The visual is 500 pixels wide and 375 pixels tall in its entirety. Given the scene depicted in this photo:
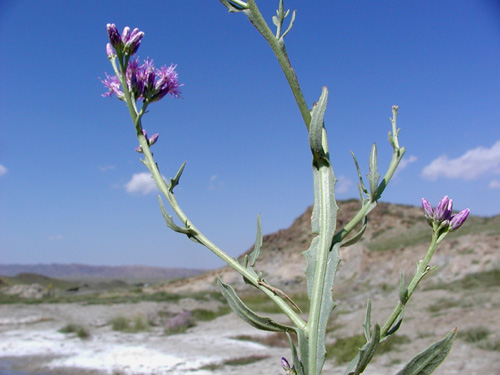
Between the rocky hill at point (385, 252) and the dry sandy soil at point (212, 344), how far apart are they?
283 cm

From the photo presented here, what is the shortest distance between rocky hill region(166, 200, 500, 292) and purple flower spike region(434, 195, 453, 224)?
1604cm

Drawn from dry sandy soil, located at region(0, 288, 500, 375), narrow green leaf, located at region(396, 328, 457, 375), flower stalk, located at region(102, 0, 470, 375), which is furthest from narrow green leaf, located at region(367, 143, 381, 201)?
dry sandy soil, located at region(0, 288, 500, 375)

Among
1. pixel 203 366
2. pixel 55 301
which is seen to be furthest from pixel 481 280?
pixel 55 301

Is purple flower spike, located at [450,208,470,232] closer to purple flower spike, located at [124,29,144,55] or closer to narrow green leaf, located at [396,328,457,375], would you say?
narrow green leaf, located at [396,328,457,375]

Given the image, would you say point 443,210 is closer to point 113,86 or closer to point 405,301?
point 405,301

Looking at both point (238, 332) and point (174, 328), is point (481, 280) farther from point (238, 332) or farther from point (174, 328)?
point (174, 328)

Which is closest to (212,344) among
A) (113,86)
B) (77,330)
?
(77,330)

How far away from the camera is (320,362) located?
100 cm

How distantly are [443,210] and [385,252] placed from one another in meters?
22.7

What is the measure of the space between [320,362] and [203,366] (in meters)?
11.1

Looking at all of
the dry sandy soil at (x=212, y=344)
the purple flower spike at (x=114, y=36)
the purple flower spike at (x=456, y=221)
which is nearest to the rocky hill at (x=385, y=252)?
the dry sandy soil at (x=212, y=344)

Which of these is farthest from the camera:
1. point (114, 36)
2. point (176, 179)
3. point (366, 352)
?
point (114, 36)

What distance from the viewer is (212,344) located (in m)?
13.8

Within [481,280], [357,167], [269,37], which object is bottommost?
[481,280]
